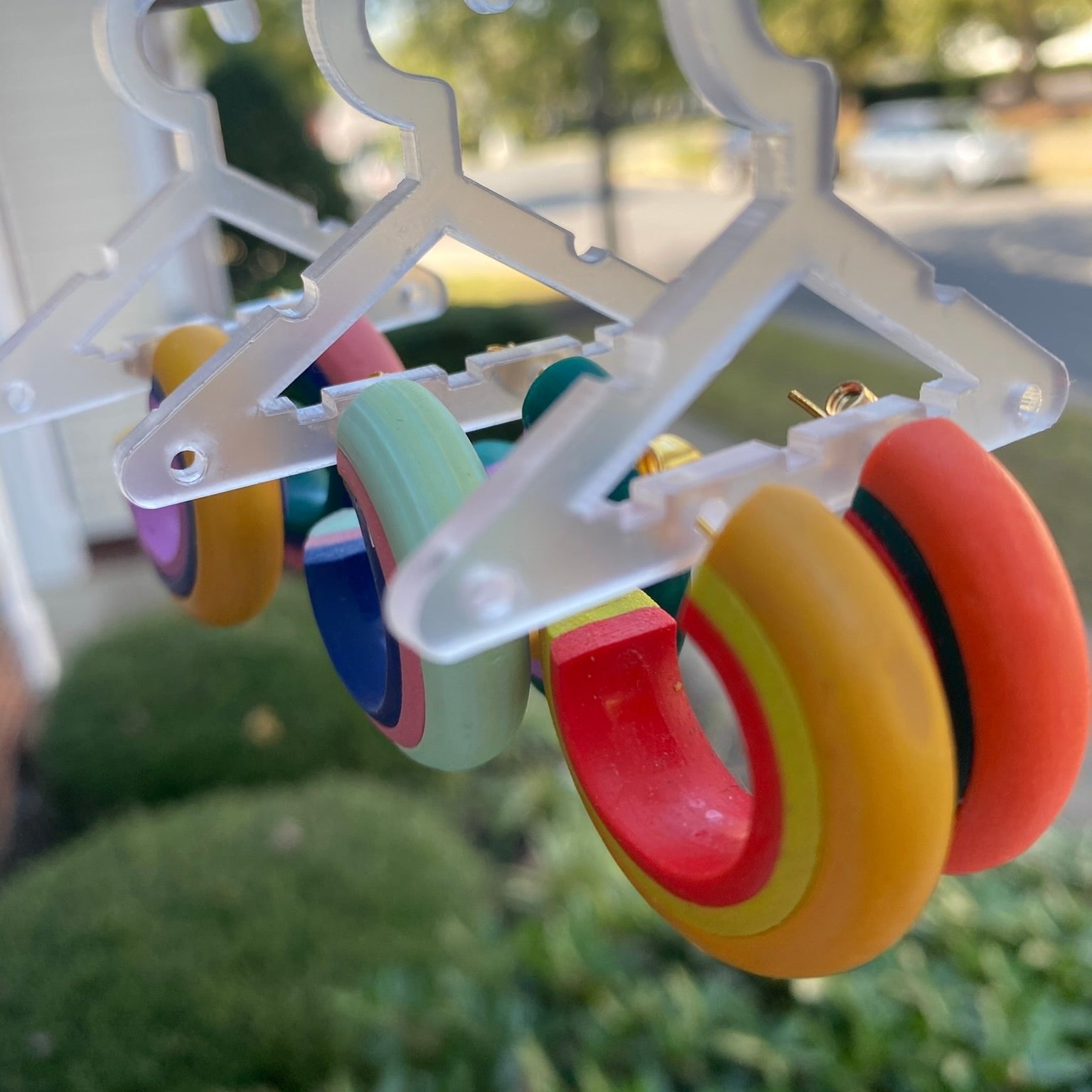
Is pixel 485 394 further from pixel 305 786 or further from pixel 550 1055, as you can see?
pixel 305 786

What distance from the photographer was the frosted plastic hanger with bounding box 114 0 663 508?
0.79m

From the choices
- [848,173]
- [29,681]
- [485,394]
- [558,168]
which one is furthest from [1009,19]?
[485,394]

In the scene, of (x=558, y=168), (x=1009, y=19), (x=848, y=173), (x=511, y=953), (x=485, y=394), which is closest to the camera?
(x=485, y=394)

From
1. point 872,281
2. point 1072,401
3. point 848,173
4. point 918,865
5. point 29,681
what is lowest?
point 848,173

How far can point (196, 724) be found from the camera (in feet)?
10.1

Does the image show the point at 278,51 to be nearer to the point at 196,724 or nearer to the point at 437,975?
the point at 196,724

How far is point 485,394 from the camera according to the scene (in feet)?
2.86

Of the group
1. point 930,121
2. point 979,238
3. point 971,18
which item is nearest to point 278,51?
point 979,238

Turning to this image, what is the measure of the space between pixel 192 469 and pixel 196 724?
2.46 meters

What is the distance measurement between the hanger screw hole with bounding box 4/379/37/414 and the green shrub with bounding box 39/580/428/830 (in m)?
2.18

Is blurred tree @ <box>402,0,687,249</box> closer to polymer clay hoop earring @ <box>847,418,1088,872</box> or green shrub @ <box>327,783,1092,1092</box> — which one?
green shrub @ <box>327,783,1092,1092</box>

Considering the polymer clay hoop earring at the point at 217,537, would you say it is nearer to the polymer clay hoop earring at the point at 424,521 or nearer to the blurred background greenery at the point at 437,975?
the polymer clay hoop earring at the point at 424,521

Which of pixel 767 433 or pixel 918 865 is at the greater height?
pixel 918 865

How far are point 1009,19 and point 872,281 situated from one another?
19.1 metres
